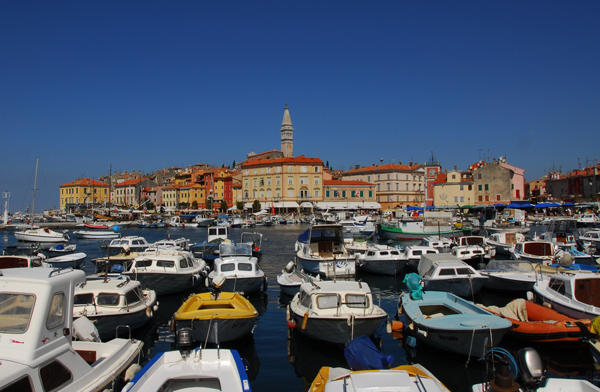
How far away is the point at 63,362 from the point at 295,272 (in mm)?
13640

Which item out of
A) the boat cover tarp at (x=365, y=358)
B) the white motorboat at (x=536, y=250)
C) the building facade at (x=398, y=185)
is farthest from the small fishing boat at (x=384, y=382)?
the building facade at (x=398, y=185)

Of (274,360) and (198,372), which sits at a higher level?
(198,372)

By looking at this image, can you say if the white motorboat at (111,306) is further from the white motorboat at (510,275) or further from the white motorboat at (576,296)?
the white motorboat at (510,275)

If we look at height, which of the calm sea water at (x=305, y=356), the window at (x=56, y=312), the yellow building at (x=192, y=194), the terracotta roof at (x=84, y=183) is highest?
the terracotta roof at (x=84, y=183)

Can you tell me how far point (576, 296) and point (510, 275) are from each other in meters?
5.34

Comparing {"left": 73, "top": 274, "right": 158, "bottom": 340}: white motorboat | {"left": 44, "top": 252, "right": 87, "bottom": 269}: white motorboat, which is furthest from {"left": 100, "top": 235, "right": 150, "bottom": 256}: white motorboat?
{"left": 73, "top": 274, "right": 158, "bottom": 340}: white motorboat

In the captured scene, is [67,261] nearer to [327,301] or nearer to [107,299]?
[107,299]

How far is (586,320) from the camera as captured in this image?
1243 cm

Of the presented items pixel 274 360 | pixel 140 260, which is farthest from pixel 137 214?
pixel 274 360

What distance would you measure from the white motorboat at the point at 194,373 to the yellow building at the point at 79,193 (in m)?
133

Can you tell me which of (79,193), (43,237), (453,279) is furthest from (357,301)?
(79,193)

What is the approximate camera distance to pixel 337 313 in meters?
12.4

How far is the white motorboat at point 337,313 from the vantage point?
12.1m

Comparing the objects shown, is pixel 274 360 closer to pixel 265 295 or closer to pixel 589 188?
pixel 265 295
